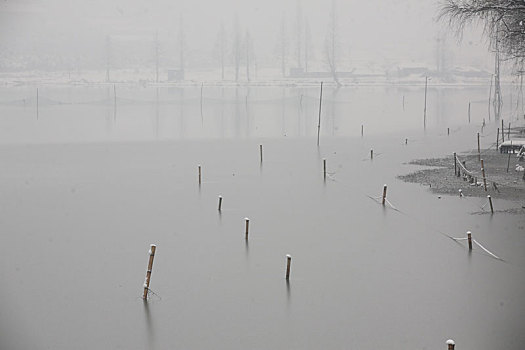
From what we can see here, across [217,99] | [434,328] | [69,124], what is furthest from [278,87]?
[434,328]

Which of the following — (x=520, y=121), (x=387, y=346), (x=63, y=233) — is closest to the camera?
(x=387, y=346)

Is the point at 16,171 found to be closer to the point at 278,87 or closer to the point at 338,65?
the point at 278,87

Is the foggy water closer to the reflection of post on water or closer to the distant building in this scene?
the reflection of post on water

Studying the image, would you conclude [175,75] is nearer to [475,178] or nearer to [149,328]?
[475,178]

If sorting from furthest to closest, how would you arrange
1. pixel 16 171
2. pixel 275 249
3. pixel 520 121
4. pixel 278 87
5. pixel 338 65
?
pixel 338 65 → pixel 278 87 → pixel 520 121 → pixel 16 171 → pixel 275 249

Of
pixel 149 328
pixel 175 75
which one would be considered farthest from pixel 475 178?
pixel 175 75

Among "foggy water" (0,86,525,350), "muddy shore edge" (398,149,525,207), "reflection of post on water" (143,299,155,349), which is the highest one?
"muddy shore edge" (398,149,525,207)

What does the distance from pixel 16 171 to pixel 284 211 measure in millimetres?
13590

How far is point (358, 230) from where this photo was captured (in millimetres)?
20844

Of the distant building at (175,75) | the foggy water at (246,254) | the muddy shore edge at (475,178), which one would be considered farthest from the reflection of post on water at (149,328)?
the distant building at (175,75)

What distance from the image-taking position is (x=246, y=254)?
18469 mm

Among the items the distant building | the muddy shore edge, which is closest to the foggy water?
the muddy shore edge

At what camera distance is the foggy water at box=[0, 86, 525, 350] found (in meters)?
13.5

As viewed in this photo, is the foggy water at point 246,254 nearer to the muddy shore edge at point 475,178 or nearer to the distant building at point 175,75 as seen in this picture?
the muddy shore edge at point 475,178
